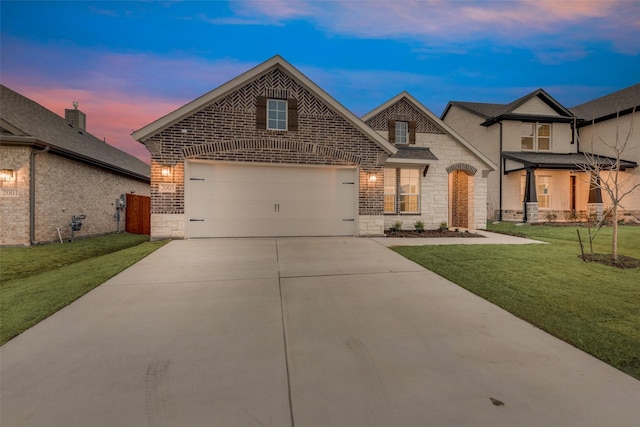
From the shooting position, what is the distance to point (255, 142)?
910 centimetres

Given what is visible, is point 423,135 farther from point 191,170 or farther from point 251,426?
point 251,426

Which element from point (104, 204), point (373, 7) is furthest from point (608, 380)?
point (104, 204)

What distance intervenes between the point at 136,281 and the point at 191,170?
16.8ft

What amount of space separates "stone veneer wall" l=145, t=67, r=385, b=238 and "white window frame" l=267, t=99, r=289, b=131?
0.22 meters

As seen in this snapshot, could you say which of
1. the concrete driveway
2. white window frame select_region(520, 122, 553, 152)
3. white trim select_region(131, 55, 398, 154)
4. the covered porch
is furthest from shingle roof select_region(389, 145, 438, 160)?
the concrete driveway

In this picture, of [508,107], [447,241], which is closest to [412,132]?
[447,241]

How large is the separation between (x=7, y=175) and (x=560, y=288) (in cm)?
1474

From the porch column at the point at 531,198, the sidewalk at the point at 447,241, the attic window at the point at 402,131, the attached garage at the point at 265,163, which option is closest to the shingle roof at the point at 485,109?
the porch column at the point at 531,198

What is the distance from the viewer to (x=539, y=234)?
11.1m

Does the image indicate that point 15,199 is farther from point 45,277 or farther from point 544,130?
point 544,130

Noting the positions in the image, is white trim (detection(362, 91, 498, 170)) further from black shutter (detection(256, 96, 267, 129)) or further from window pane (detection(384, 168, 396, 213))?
black shutter (detection(256, 96, 267, 129))

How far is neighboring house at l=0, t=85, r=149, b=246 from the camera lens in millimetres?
8719

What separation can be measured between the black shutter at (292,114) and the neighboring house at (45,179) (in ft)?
26.3

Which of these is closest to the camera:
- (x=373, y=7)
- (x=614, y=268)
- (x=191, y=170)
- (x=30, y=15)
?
(x=614, y=268)
